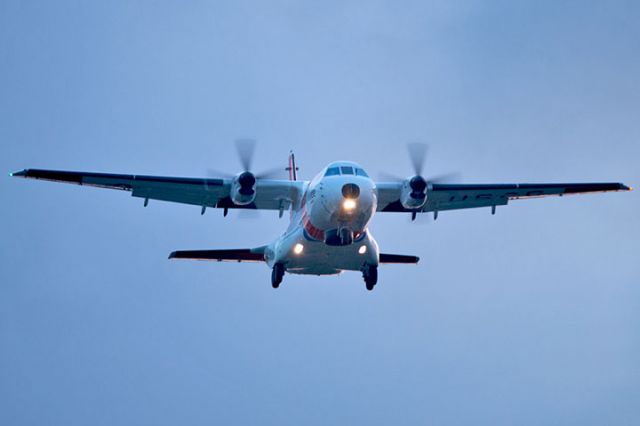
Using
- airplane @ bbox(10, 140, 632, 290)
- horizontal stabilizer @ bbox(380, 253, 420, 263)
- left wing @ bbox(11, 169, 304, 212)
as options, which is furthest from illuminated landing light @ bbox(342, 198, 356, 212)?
horizontal stabilizer @ bbox(380, 253, 420, 263)

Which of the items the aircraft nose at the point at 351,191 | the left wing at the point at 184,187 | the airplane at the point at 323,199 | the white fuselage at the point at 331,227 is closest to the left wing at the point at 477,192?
the airplane at the point at 323,199

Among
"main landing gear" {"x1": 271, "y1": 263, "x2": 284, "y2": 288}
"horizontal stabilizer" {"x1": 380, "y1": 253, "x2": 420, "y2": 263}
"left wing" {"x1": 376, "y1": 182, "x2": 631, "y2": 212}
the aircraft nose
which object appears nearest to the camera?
the aircraft nose

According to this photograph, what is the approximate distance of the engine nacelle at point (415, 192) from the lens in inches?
923

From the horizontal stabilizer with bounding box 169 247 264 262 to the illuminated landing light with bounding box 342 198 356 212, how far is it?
5212 millimetres

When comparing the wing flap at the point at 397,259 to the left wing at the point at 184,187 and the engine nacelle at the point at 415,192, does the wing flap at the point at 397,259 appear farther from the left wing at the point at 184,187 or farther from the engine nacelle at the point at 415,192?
the left wing at the point at 184,187

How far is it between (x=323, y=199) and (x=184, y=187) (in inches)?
194

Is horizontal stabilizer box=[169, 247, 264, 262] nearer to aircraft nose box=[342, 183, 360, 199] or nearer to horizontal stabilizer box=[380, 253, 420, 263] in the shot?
horizontal stabilizer box=[380, 253, 420, 263]

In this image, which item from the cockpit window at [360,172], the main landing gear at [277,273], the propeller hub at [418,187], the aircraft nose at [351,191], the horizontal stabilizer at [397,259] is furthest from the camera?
the horizontal stabilizer at [397,259]

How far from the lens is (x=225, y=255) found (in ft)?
81.0

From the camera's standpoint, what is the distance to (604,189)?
25.7 metres

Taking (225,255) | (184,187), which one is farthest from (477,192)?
(184,187)

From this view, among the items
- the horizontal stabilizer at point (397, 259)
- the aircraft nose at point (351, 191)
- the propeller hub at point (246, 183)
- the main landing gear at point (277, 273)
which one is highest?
the propeller hub at point (246, 183)

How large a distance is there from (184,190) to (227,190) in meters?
1.29

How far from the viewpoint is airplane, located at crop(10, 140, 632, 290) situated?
21094 mm
